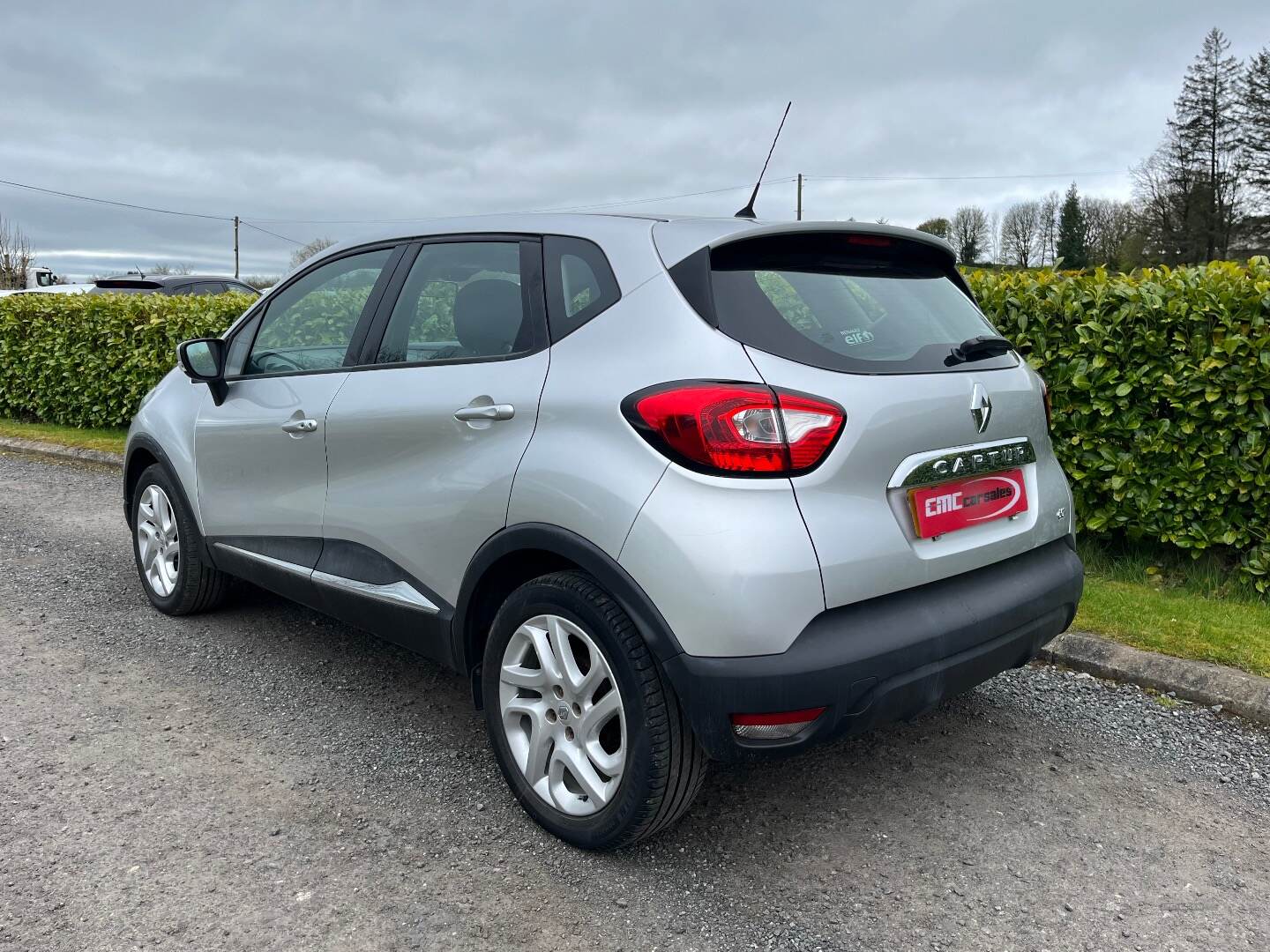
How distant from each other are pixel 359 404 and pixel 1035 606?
218 cm

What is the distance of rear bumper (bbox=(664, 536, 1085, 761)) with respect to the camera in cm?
238

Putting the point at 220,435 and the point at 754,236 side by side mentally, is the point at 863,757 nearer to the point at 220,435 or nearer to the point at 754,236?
the point at 754,236

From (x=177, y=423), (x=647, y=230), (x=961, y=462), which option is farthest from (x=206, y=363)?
(x=961, y=462)

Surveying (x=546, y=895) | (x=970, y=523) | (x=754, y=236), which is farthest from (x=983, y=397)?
(x=546, y=895)

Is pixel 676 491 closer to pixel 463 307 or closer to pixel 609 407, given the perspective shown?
pixel 609 407

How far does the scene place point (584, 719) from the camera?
271 cm

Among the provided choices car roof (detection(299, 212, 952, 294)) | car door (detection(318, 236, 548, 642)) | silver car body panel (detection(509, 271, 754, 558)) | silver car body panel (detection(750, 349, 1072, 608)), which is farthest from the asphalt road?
car roof (detection(299, 212, 952, 294))

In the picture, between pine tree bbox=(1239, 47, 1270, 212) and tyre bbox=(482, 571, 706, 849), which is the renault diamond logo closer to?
tyre bbox=(482, 571, 706, 849)

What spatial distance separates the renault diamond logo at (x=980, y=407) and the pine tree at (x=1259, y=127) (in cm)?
5449

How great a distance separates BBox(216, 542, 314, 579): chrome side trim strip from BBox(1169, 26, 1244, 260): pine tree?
54624mm

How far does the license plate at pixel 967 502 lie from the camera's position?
8.70 ft

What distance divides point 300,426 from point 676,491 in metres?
1.80

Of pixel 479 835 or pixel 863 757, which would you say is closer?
pixel 479 835

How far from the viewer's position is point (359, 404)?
3.43 meters
